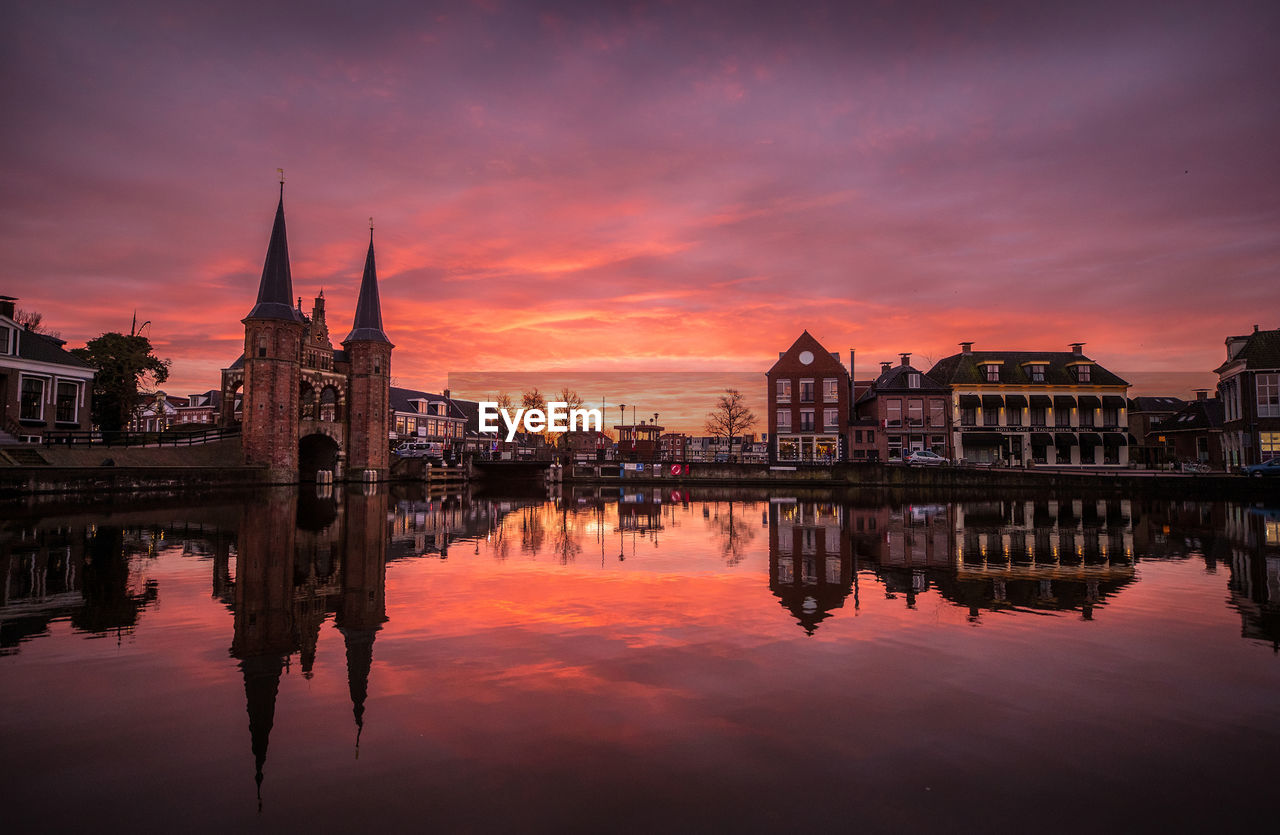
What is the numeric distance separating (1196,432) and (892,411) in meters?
33.8

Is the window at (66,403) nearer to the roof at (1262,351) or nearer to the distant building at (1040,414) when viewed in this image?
the distant building at (1040,414)

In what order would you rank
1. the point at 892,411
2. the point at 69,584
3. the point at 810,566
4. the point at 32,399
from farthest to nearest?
the point at 892,411, the point at 32,399, the point at 810,566, the point at 69,584

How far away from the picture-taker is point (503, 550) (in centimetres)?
1762

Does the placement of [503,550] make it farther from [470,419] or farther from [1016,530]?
[470,419]

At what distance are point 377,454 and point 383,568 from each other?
159 ft

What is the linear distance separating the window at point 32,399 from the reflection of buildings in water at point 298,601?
3352 centimetres

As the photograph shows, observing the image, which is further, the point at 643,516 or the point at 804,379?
the point at 804,379

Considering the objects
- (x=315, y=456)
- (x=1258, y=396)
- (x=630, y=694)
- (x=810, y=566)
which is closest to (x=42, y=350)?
(x=315, y=456)

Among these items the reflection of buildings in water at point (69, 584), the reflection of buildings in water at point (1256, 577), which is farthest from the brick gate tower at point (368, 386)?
the reflection of buildings in water at point (1256, 577)

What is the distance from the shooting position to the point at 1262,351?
162ft

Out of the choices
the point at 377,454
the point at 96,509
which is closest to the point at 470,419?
the point at 377,454

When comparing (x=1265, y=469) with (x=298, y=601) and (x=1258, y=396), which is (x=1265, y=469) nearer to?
(x=1258, y=396)

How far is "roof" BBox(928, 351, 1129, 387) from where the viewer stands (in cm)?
6475

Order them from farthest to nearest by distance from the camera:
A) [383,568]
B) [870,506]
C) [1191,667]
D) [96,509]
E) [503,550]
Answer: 1. [870,506]
2. [96,509]
3. [503,550]
4. [383,568]
5. [1191,667]
